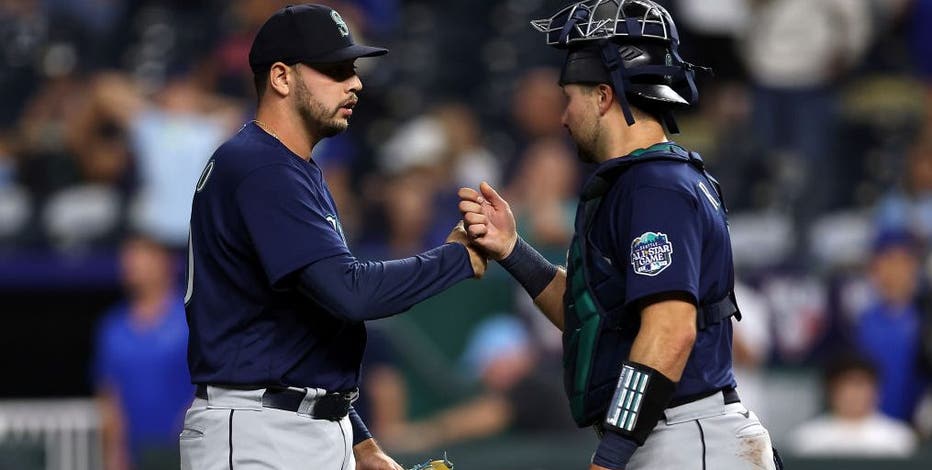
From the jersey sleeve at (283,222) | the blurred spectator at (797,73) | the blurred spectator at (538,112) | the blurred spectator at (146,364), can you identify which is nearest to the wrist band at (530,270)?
the jersey sleeve at (283,222)

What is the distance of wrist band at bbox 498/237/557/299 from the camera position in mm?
5109

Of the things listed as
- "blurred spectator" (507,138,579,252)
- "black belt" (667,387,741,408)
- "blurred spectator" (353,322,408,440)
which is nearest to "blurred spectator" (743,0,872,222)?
"blurred spectator" (507,138,579,252)

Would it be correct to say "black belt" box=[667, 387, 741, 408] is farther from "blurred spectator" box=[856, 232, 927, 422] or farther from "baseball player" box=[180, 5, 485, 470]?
"blurred spectator" box=[856, 232, 927, 422]

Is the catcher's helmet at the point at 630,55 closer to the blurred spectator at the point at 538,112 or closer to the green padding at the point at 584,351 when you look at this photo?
the green padding at the point at 584,351

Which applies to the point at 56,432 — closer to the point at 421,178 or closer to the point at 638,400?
the point at 421,178

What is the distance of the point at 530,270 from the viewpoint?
514 centimetres

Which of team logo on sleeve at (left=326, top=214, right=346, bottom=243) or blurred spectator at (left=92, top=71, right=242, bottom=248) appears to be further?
blurred spectator at (left=92, top=71, right=242, bottom=248)

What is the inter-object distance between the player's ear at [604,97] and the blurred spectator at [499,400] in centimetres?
428

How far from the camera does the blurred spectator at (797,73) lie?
10.8m

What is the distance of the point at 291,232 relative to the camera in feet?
14.8

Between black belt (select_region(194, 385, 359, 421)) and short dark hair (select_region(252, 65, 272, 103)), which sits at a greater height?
short dark hair (select_region(252, 65, 272, 103))

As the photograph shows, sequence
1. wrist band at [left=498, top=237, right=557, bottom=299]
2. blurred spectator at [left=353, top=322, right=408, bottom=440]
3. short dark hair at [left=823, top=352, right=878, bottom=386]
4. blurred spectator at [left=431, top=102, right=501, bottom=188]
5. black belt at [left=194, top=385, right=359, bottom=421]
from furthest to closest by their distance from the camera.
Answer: blurred spectator at [left=431, top=102, right=501, bottom=188] < blurred spectator at [left=353, top=322, right=408, bottom=440] < short dark hair at [left=823, top=352, right=878, bottom=386] < wrist band at [left=498, top=237, right=557, bottom=299] < black belt at [left=194, top=385, right=359, bottom=421]

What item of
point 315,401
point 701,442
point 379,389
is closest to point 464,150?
point 379,389

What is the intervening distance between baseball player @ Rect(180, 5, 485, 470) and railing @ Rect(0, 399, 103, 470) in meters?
4.30
